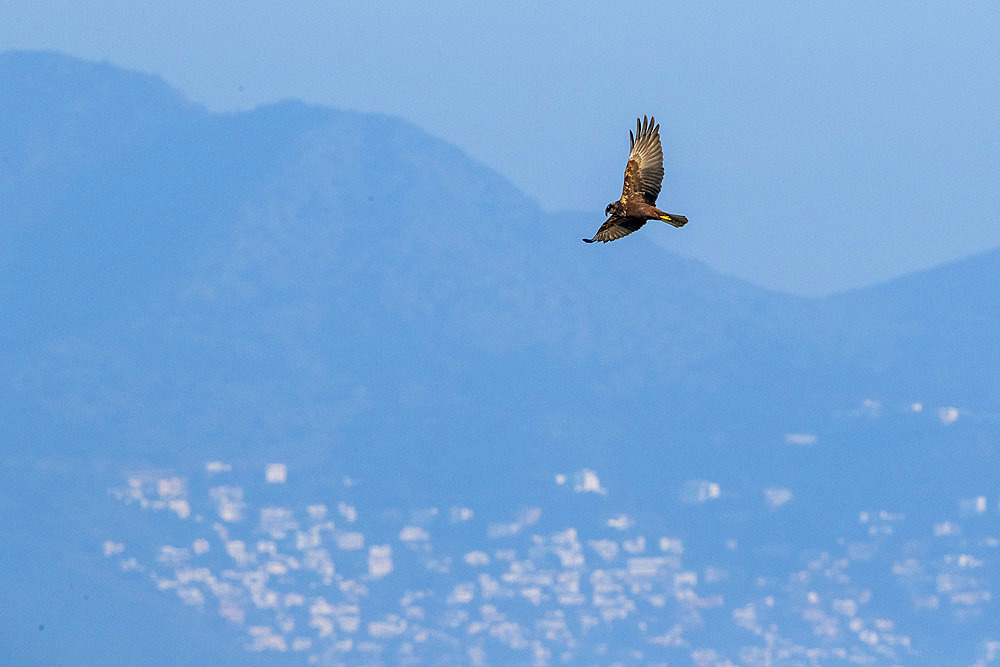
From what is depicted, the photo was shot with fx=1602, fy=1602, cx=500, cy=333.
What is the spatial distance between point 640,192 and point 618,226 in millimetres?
1547

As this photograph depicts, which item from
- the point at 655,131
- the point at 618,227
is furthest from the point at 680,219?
the point at 655,131

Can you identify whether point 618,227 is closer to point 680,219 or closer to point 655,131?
point 680,219

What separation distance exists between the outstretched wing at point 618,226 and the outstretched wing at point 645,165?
815 millimetres

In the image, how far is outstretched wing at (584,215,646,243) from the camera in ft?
108

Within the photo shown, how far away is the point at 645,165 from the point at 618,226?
2.65 metres

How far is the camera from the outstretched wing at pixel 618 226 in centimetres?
3306

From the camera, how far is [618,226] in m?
33.5

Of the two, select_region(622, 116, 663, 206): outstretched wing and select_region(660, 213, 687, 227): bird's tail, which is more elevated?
select_region(622, 116, 663, 206): outstretched wing

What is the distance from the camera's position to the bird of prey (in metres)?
33.1

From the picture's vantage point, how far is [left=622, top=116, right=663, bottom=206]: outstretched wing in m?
34.8

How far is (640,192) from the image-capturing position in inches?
1367

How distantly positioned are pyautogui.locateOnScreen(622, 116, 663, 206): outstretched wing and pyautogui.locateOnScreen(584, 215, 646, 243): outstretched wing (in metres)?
0.82

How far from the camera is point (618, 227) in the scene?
33.5 m

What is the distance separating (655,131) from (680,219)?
4.90 metres
